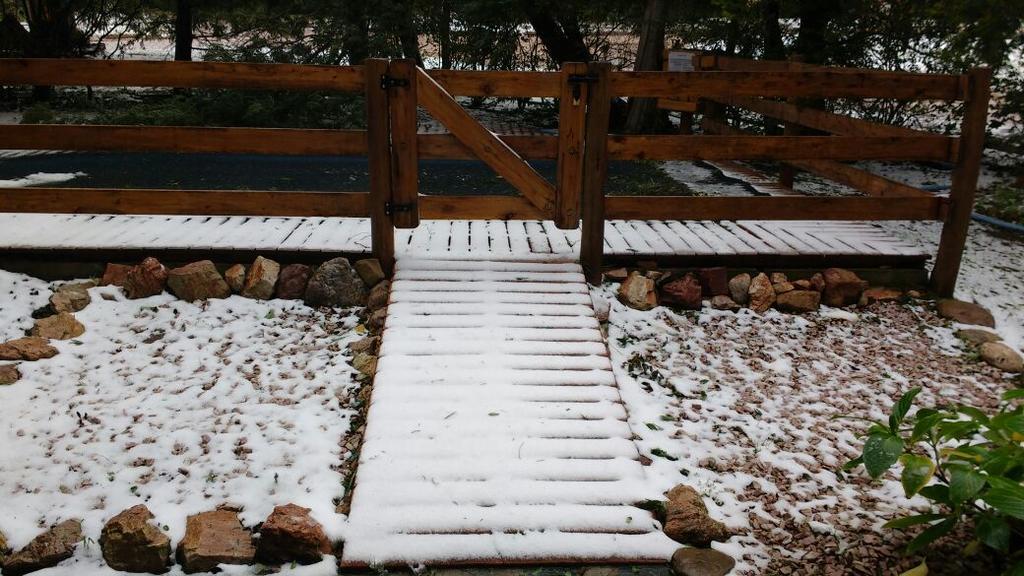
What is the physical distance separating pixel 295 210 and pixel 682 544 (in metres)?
3.40

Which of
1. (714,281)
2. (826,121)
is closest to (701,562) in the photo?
(714,281)

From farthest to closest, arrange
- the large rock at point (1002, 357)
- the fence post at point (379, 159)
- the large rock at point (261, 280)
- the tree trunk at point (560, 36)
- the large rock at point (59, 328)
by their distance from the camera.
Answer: the tree trunk at point (560, 36) → the large rock at point (261, 280) → the fence post at point (379, 159) → the large rock at point (1002, 357) → the large rock at point (59, 328)

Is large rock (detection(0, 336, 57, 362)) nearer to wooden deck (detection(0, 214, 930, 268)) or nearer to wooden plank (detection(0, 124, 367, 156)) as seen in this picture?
wooden deck (detection(0, 214, 930, 268))

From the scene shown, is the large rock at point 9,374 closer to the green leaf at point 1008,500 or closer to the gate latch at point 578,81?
the gate latch at point 578,81

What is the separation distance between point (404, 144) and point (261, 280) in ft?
4.41

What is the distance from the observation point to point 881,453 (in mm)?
2701

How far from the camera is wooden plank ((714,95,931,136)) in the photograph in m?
6.09

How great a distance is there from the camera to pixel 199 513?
315 centimetres

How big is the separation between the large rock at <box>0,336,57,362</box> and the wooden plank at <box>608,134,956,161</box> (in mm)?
3662

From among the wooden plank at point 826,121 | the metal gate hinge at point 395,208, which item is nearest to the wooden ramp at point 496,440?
the metal gate hinge at point 395,208

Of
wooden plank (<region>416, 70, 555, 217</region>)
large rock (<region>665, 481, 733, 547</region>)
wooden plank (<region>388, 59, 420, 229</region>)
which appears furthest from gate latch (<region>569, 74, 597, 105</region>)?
large rock (<region>665, 481, 733, 547</region>)

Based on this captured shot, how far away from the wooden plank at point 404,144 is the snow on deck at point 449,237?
0.42 metres

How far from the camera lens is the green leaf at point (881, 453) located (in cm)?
267

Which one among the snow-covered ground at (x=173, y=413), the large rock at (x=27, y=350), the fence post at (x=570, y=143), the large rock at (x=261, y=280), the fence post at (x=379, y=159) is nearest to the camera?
the snow-covered ground at (x=173, y=413)
